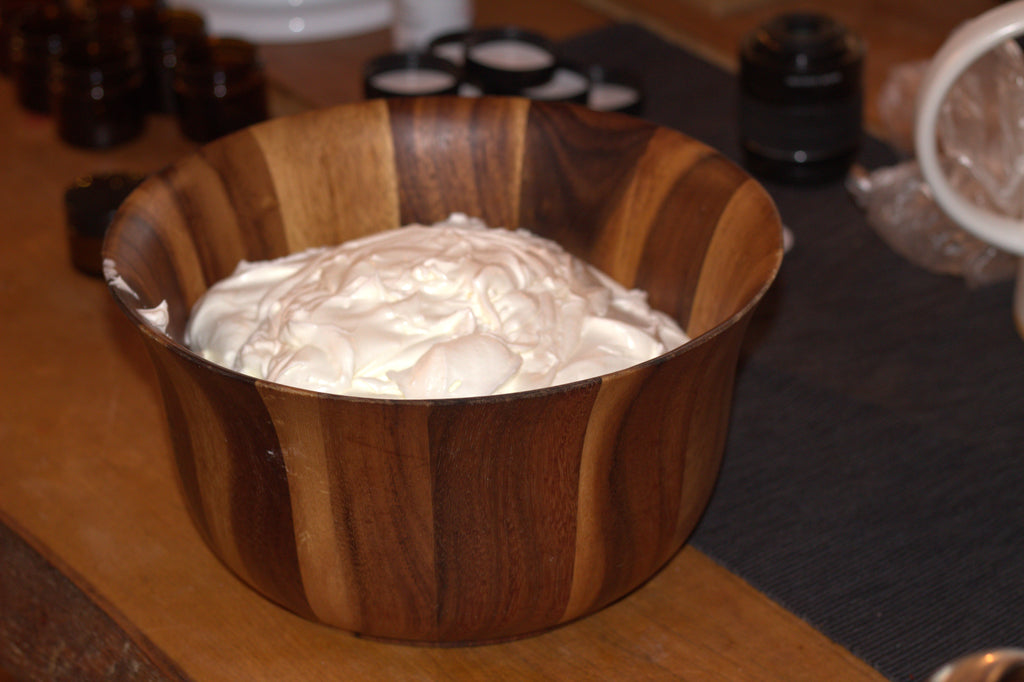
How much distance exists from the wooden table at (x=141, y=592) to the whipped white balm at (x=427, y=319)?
0.14 meters

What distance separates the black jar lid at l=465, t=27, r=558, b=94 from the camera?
107 centimetres

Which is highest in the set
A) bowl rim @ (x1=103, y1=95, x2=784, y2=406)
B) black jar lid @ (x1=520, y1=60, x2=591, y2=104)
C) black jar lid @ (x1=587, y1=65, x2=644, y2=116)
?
bowl rim @ (x1=103, y1=95, x2=784, y2=406)

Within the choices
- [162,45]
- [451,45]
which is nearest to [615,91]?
[451,45]

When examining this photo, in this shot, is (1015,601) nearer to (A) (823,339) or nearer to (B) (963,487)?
(B) (963,487)

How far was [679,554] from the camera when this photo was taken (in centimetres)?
71

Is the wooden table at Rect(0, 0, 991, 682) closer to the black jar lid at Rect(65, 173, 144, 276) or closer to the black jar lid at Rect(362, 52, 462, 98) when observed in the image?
the black jar lid at Rect(65, 173, 144, 276)

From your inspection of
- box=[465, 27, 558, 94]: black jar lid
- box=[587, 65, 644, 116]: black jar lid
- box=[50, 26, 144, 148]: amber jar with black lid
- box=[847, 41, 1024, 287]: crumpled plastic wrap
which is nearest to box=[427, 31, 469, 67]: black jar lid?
box=[465, 27, 558, 94]: black jar lid

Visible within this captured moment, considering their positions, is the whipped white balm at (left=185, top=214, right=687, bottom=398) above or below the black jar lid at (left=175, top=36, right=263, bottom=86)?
below

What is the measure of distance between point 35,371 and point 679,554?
515 mm

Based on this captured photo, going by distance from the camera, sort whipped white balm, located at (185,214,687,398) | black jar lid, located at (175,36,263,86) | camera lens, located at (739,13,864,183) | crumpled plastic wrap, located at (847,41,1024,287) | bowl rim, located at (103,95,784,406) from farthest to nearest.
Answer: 1. black jar lid, located at (175,36,263,86)
2. camera lens, located at (739,13,864,183)
3. crumpled plastic wrap, located at (847,41,1024,287)
4. whipped white balm, located at (185,214,687,398)
5. bowl rim, located at (103,95,784,406)

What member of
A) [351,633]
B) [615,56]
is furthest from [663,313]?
[615,56]

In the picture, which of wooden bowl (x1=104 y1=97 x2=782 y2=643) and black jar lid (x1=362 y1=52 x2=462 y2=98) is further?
black jar lid (x1=362 y1=52 x2=462 y2=98)

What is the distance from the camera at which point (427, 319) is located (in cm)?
63

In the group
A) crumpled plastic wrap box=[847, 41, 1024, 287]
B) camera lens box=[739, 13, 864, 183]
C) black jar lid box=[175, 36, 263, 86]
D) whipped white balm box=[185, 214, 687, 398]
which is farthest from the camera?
black jar lid box=[175, 36, 263, 86]
